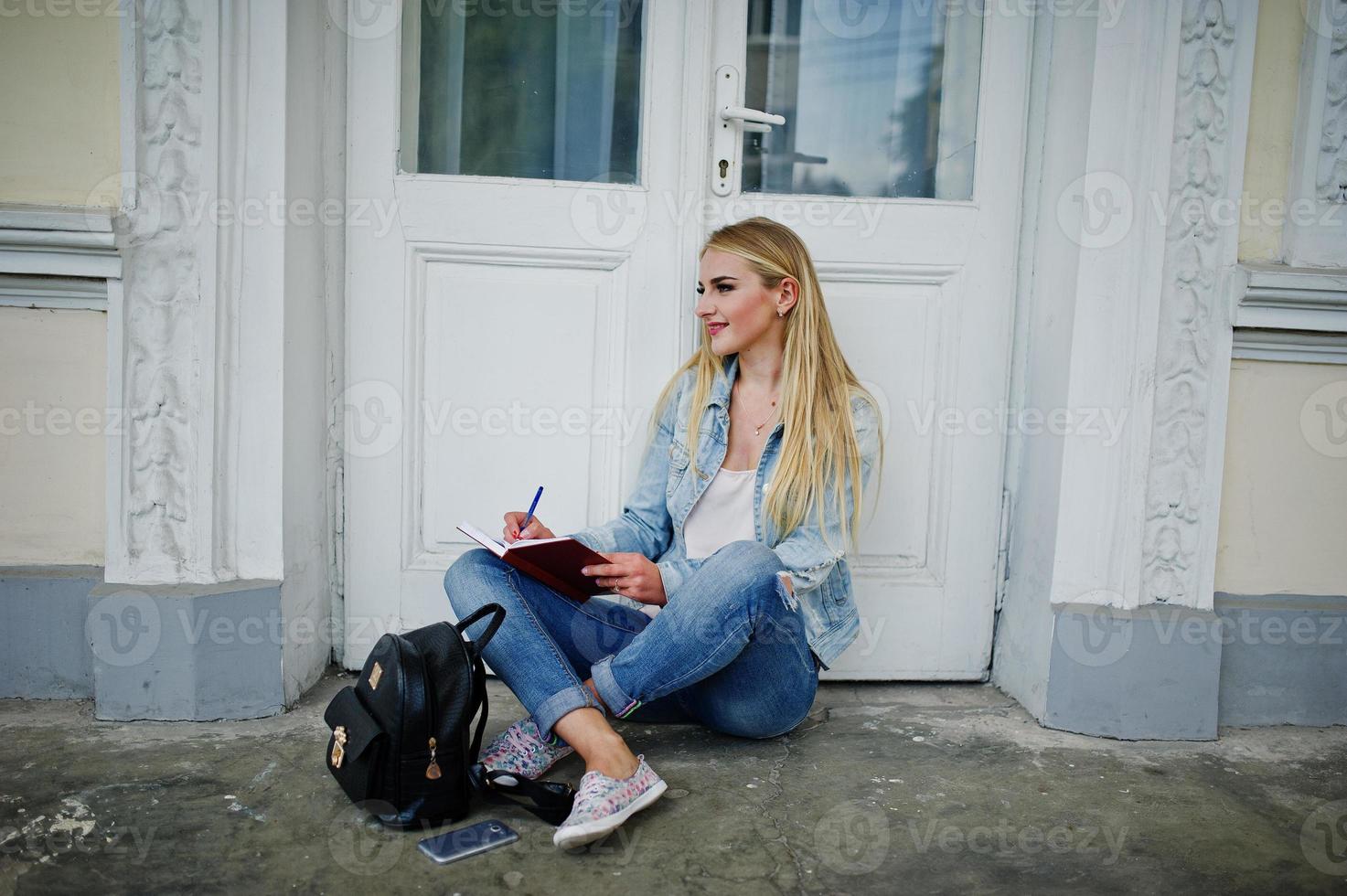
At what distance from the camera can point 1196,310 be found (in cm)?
244

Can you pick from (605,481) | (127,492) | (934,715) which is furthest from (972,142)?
(127,492)

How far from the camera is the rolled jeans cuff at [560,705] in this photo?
2021 mm

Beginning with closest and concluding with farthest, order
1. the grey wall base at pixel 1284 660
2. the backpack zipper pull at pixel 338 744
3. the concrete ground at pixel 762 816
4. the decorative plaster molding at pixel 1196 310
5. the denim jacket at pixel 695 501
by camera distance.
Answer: the concrete ground at pixel 762 816, the backpack zipper pull at pixel 338 744, the denim jacket at pixel 695 501, the decorative plaster molding at pixel 1196 310, the grey wall base at pixel 1284 660

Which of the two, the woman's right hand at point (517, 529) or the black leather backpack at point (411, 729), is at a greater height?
the woman's right hand at point (517, 529)

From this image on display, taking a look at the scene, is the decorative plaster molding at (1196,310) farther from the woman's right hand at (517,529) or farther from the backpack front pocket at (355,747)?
the backpack front pocket at (355,747)

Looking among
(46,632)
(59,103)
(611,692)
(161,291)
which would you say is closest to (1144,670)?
(611,692)

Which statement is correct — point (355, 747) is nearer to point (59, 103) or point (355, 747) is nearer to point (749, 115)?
point (59, 103)

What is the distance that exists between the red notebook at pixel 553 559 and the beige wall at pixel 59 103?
1.25 m

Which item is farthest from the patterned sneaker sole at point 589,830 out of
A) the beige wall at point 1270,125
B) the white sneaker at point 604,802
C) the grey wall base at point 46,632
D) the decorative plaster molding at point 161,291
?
the beige wall at point 1270,125

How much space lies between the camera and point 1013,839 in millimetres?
1958

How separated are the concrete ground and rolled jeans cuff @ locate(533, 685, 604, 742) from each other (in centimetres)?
18

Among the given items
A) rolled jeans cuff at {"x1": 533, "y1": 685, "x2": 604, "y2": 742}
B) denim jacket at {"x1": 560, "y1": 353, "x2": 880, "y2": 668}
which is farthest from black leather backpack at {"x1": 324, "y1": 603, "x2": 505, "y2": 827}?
denim jacket at {"x1": 560, "y1": 353, "x2": 880, "y2": 668}

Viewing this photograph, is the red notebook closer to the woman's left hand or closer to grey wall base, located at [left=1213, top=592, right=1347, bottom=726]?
the woman's left hand

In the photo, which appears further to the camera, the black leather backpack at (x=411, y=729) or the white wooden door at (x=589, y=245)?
the white wooden door at (x=589, y=245)
